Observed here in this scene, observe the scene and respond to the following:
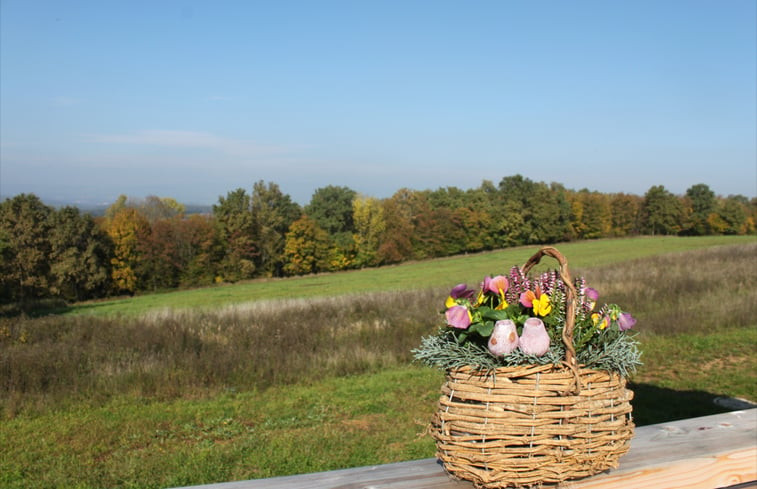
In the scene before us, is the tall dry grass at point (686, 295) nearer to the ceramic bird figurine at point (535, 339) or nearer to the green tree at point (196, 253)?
the ceramic bird figurine at point (535, 339)

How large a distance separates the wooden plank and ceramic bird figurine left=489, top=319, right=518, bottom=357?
51 cm

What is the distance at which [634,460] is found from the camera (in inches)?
74.6

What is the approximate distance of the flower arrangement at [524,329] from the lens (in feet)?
4.83

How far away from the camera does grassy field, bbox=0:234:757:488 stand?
5703mm

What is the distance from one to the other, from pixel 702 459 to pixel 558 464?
0.78 m

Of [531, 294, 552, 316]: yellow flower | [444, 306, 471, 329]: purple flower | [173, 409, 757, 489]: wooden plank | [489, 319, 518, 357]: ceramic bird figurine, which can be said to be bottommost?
[173, 409, 757, 489]: wooden plank

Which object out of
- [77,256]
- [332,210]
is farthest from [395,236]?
[77,256]

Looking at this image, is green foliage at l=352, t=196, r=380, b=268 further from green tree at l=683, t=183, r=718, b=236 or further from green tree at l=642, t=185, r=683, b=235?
green tree at l=683, t=183, r=718, b=236

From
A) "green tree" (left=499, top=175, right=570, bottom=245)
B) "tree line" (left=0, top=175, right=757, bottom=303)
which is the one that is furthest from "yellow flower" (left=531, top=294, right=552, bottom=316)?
"green tree" (left=499, top=175, right=570, bottom=245)

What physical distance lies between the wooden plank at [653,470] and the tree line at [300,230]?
3794 centimetres

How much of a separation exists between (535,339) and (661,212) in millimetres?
68779

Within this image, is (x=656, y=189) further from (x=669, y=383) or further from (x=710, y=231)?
(x=669, y=383)

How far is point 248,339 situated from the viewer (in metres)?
11.5

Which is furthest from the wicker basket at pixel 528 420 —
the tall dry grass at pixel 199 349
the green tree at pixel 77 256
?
the green tree at pixel 77 256
